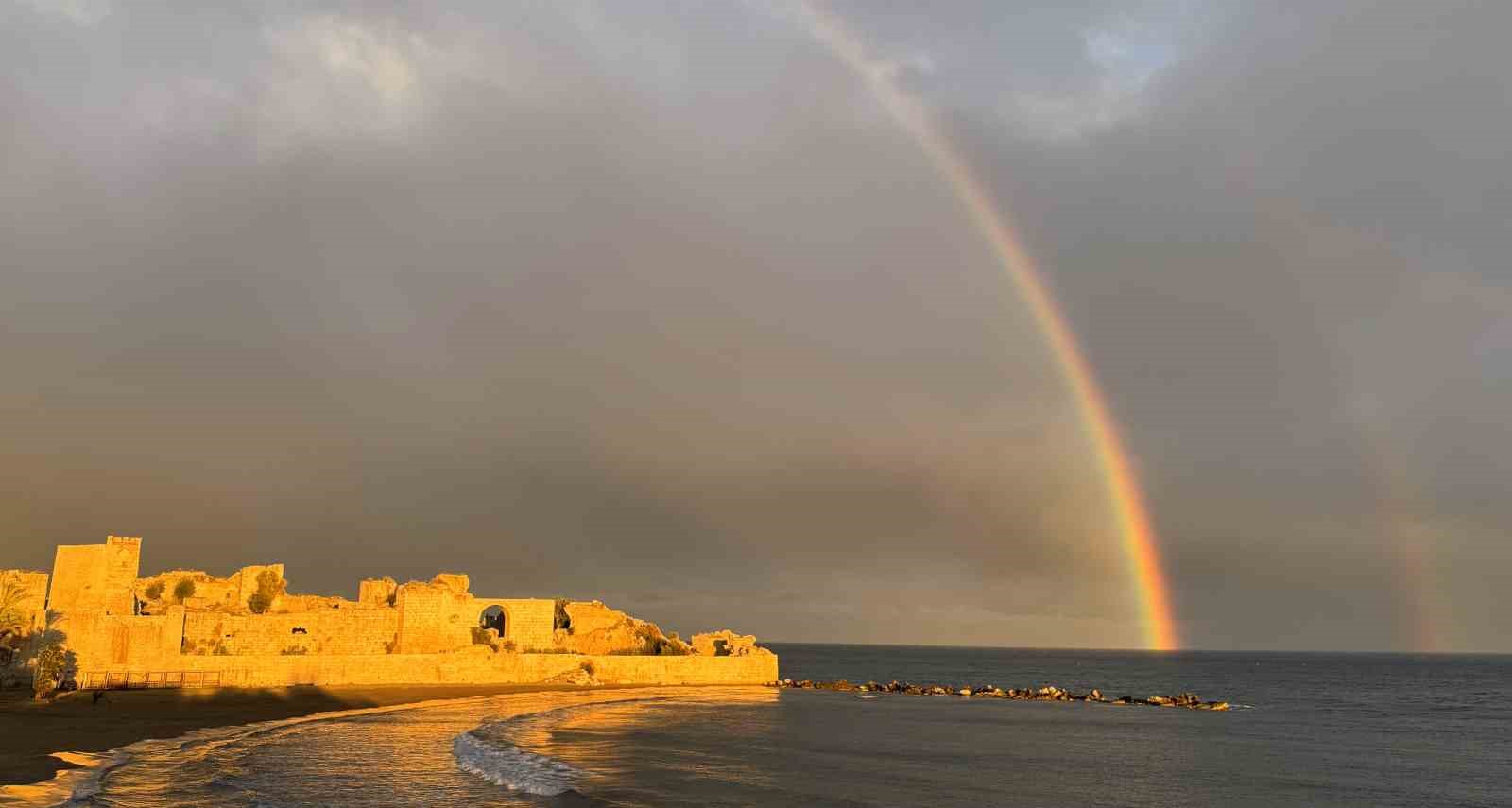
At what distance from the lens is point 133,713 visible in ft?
129

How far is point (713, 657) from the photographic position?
76125mm

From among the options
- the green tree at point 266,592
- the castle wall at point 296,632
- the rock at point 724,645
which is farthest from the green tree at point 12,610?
the rock at point 724,645

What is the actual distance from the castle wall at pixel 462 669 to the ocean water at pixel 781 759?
11.4ft

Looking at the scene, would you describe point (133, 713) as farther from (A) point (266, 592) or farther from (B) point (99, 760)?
(A) point (266, 592)

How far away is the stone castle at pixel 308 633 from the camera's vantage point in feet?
159

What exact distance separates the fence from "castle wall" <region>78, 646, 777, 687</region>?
7cm

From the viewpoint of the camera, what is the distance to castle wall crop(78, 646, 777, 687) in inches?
1981

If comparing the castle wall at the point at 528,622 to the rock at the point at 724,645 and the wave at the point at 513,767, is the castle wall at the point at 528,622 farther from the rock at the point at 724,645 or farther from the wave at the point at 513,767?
the wave at the point at 513,767

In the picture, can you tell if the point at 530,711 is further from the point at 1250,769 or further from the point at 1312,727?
the point at 1312,727

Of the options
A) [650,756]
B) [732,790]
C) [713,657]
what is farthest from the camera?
[713,657]

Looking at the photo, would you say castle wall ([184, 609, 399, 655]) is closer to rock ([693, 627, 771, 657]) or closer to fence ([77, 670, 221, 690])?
fence ([77, 670, 221, 690])

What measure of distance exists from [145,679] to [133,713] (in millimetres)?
9576

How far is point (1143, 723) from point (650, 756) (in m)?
39.2

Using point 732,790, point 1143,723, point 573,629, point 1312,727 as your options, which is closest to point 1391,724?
point 1312,727
